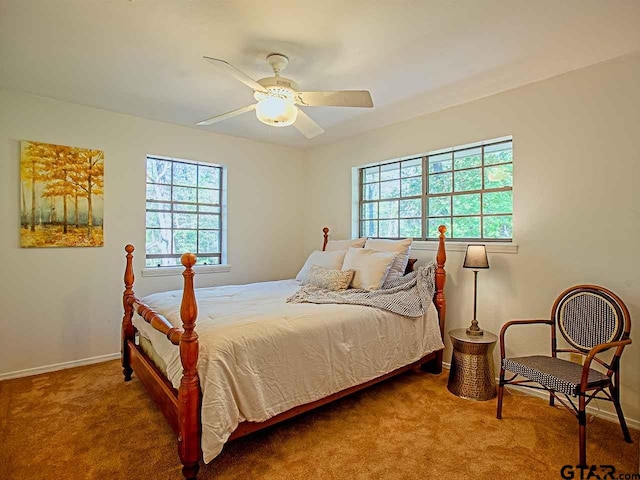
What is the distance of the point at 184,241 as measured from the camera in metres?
4.08

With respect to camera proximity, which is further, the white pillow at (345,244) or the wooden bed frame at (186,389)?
the white pillow at (345,244)

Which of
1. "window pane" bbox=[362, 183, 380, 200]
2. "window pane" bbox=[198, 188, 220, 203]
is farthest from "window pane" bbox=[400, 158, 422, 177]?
"window pane" bbox=[198, 188, 220, 203]

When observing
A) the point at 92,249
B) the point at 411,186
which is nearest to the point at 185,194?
the point at 92,249

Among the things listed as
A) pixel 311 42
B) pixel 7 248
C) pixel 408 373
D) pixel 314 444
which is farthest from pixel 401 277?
pixel 7 248

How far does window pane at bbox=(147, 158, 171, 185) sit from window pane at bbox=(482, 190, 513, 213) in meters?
3.32

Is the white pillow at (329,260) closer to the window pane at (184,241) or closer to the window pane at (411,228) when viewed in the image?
the window pane at (411,228)

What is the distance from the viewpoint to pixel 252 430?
1.94 metres

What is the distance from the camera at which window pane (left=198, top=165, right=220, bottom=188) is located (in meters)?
4.20

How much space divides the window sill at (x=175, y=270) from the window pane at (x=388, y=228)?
188 cm

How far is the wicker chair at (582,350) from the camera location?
1.95 metres

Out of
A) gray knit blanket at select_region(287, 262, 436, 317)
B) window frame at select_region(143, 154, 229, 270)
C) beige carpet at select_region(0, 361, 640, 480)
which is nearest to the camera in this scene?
beige carpet at select_region(0, 361, 640, 480)

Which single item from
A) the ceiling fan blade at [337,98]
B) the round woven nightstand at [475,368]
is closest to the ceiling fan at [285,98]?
the ceiling fan blade at [337,98]

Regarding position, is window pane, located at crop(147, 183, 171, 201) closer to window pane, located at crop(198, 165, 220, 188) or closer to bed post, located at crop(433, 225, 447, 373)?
window pane, located at crop(198, 165, 220, 188)

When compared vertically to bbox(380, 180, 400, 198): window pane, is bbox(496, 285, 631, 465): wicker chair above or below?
below
